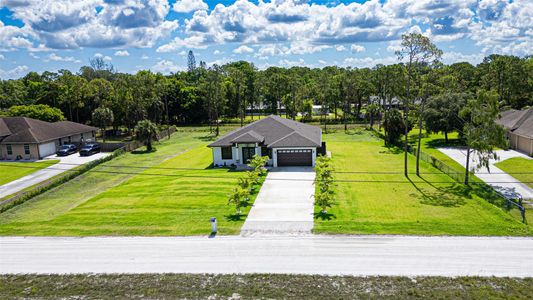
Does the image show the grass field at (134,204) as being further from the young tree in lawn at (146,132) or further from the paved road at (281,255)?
the young tree in lawn at (146,132)

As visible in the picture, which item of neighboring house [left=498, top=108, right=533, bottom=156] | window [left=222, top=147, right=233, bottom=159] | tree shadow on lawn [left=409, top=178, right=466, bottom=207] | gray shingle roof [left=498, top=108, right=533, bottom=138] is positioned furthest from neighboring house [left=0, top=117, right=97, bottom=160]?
gray shingle roof [left=498, top=108, right=533, bottom=138]

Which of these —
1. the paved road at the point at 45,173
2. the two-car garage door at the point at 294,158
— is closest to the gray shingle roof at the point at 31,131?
the paved road at the point at 45,173

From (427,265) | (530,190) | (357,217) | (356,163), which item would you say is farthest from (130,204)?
(530,190)

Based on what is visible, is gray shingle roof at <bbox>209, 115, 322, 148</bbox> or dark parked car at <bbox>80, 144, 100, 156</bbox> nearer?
gray shingle roof at <bbox>209, 115, 322, 148</bbox>

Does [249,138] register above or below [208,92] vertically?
below

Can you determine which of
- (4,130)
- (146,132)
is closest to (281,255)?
(146,132)

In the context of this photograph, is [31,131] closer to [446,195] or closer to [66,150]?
[66,150]

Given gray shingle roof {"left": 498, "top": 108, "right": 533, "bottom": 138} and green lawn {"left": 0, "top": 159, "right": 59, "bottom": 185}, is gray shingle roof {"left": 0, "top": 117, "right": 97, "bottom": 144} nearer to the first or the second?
green lawn {"left": 0, "top": 159, "right": 59, "bottom": 185}

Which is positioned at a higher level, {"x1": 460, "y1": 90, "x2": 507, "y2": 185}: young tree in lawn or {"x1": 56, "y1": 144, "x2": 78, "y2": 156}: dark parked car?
{"x1": 460, "y1": 90, "x2": 507, "y2": 185}: young tree in lawn

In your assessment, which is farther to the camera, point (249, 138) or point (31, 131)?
point (31, 131)
